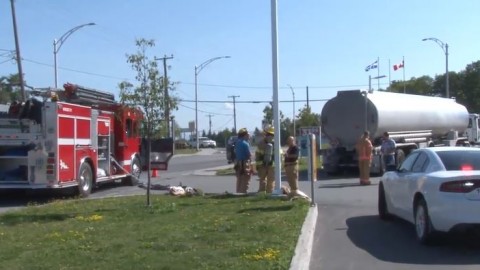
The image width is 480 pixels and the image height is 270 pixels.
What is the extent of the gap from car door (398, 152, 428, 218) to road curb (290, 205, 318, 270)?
1608 mm

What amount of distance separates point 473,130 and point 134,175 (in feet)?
72.8

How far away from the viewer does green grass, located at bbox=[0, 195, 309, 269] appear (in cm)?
878

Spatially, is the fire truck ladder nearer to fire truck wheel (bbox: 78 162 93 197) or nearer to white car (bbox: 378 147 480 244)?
fire truck wheel (bbox: 78 162 93 197)

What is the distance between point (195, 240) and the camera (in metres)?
10.3

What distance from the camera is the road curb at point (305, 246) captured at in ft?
28.6

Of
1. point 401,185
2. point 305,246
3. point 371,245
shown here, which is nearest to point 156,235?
point 305,246

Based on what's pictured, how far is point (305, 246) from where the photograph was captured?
1005 centimetres

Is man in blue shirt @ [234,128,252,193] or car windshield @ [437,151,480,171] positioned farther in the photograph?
man in blue shirt @ [234,128,252,193]

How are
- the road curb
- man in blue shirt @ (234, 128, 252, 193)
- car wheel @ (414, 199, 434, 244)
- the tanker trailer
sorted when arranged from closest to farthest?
the road curb, car wheel @ (414, 199, 434, 244), man in blue shirt @ (234, 128, 252, 193), the tanker trailer

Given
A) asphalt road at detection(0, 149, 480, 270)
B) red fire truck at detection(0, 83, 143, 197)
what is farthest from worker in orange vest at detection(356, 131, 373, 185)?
red fire truck at detection(0, 83, 143, 197)

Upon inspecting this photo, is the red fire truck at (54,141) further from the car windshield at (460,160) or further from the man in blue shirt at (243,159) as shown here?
the car windshield at (460,160)

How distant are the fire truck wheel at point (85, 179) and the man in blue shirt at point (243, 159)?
4.52 m

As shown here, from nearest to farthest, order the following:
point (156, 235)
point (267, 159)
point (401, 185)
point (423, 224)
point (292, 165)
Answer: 1. point (423, 224)
2. point (156, 235)
3. point (401, 185)
4. point (292, 165)
5. point (267, 159)

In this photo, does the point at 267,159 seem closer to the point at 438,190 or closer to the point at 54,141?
the point at 54,141
